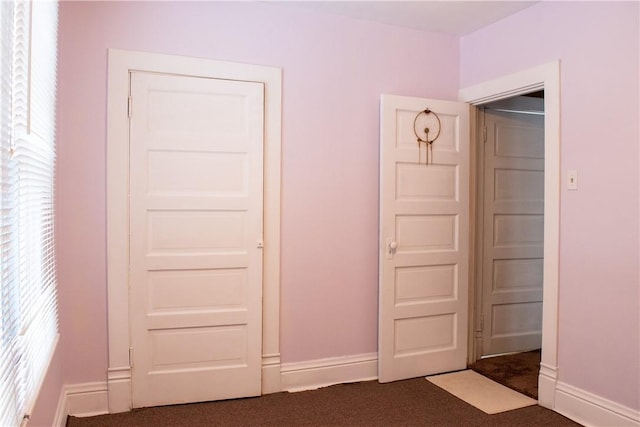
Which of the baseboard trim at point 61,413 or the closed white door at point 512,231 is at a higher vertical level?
the closed white door at point 512,231

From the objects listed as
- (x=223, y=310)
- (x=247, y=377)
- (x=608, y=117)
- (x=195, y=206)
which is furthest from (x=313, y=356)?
(x=608, y=117)

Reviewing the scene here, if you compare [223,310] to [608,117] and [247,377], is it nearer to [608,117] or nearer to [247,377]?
[247,377]

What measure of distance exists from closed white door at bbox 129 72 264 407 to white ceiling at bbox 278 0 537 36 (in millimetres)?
740

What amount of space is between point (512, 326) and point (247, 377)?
2.15 m

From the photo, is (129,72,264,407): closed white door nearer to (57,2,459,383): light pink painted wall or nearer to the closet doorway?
(57,2,459,383): light pink painted wall

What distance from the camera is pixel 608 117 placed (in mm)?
2688

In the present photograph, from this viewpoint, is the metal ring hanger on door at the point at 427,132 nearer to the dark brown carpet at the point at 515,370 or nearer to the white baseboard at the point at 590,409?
the dark brown carpet at the point at 515,370

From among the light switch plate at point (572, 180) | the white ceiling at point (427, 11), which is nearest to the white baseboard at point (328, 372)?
the light switch plate at point (572, 180)

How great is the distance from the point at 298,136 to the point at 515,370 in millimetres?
2234

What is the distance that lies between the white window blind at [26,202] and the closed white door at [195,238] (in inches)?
19.4

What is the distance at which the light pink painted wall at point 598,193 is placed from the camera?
2.59m

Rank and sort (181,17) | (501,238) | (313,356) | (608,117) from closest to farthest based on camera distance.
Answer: (608,117) < (181,17) < (313,356) < (501,238)

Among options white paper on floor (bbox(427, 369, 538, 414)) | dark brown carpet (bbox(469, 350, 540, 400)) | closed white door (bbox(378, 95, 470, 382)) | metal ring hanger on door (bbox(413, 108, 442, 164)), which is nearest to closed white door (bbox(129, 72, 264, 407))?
closed white door (bbox(378, 95, 470, 382))

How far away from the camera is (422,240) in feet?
11.6
